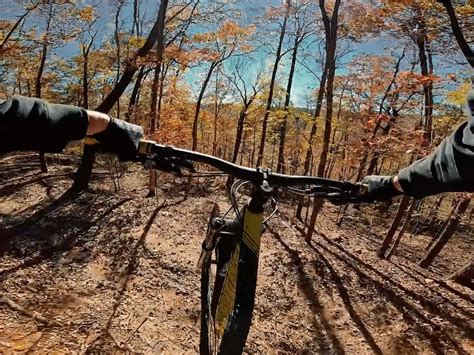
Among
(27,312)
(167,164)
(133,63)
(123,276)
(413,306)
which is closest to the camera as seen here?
(167,164)

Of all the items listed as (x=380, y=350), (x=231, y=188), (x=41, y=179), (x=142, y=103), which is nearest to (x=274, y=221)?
(x=380, y=350)

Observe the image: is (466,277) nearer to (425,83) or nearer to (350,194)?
(425,83)

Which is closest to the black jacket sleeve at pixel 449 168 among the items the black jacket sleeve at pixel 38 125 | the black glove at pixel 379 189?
the black glove at pixel 379 189

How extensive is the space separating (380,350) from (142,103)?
21323 millimetres

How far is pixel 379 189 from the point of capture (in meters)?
1.61

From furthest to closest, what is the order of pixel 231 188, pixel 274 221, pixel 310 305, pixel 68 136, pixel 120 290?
pixel 274 221, pixel 310 305, pixel 120 290, pixel 231 188, pixel 68 136

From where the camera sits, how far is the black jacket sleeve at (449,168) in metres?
1.06

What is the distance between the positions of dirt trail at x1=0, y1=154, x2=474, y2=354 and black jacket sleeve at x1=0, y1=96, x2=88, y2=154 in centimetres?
562

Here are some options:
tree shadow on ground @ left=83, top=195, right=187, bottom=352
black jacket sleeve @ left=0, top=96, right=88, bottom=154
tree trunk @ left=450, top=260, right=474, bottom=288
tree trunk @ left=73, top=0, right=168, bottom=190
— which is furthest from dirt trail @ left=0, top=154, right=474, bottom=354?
black jacket sleeve @ left=0, top=96, right=88, bottom=154

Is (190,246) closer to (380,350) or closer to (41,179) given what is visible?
(380,350)

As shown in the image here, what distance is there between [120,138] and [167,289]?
728 centimetres

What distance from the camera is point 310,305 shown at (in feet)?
26.9

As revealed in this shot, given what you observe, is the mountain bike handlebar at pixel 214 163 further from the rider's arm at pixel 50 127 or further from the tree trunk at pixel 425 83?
the tree trunk at pixel 425 83

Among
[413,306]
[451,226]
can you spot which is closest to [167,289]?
[413,306]
